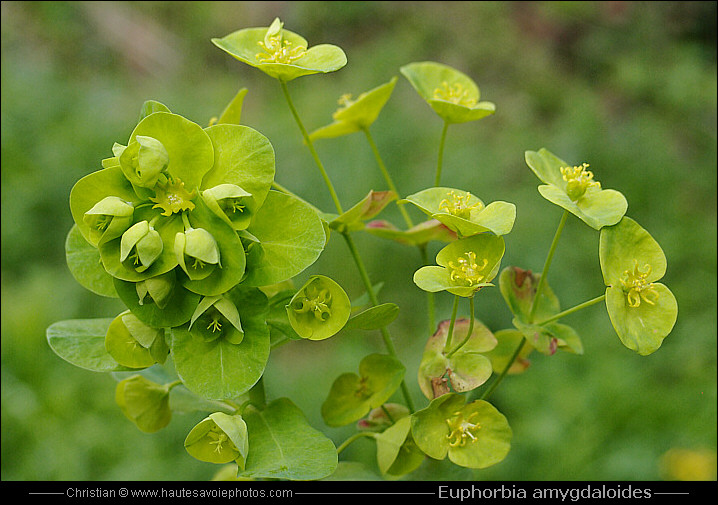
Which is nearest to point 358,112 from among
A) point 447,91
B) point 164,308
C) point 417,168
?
point 447,91

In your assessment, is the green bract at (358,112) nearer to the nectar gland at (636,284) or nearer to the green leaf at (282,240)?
the green leaf at (282,240)

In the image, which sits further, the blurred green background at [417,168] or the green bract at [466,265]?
A: the blurred green background at [417,168]

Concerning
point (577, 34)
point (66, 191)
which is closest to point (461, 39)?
point (577, 34)

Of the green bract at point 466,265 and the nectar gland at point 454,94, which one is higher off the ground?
the nectar gland at point 454,94

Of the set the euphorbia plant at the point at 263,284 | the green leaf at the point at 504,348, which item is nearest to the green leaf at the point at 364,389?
the euphorbia plant at the point at 263,284

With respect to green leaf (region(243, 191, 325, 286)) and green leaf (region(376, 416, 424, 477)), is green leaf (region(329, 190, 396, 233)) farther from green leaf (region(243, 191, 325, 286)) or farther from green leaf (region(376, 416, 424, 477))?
green leaf (region(376, 416, 424, 477))
